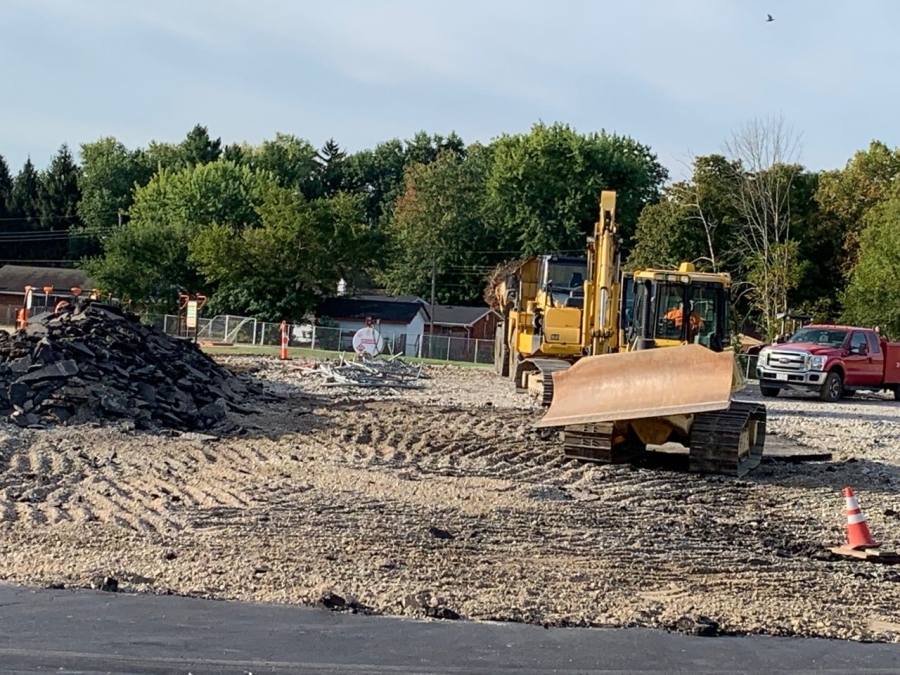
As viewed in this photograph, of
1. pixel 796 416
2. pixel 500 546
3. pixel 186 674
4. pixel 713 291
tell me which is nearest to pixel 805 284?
pixel 796 416

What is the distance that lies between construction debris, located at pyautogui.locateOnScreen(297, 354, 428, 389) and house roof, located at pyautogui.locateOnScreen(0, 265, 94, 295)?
158 feet

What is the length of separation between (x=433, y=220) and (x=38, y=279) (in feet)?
90.1

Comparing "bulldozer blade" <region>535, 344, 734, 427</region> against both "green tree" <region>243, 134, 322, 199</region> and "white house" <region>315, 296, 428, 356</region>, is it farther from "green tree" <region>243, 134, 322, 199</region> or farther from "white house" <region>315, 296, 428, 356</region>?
"green tree" <region>243, 134, 322, 199</region>

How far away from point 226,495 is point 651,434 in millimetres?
5507

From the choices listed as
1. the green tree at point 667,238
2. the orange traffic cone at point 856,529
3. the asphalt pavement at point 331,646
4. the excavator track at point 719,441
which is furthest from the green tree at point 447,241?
the asphalt pavement at point 331,646

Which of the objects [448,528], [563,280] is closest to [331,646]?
[448,528]

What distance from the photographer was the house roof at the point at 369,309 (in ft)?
210

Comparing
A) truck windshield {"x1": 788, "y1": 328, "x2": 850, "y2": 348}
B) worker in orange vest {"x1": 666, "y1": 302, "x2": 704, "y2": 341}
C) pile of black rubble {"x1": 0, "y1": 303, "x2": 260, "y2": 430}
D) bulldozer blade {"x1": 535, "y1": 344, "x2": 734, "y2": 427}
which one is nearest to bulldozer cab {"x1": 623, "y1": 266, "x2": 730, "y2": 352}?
worker in orange vest {"x1": 666, "y1": 302, "x2": 704, "y2": 341}

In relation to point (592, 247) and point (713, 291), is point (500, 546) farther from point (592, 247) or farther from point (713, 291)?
point (713, 291)

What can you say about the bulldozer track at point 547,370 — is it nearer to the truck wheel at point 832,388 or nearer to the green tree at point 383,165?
the truck wheel at point 832,388

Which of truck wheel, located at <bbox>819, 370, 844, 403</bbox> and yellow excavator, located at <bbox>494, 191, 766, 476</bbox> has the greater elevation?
yellow excavator, located at <bbox>494, 191, 766, 476</bbox>

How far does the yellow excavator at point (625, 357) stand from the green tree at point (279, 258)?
28.1 meters

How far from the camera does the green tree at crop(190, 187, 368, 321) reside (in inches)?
2189

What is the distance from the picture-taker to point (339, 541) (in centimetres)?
878
